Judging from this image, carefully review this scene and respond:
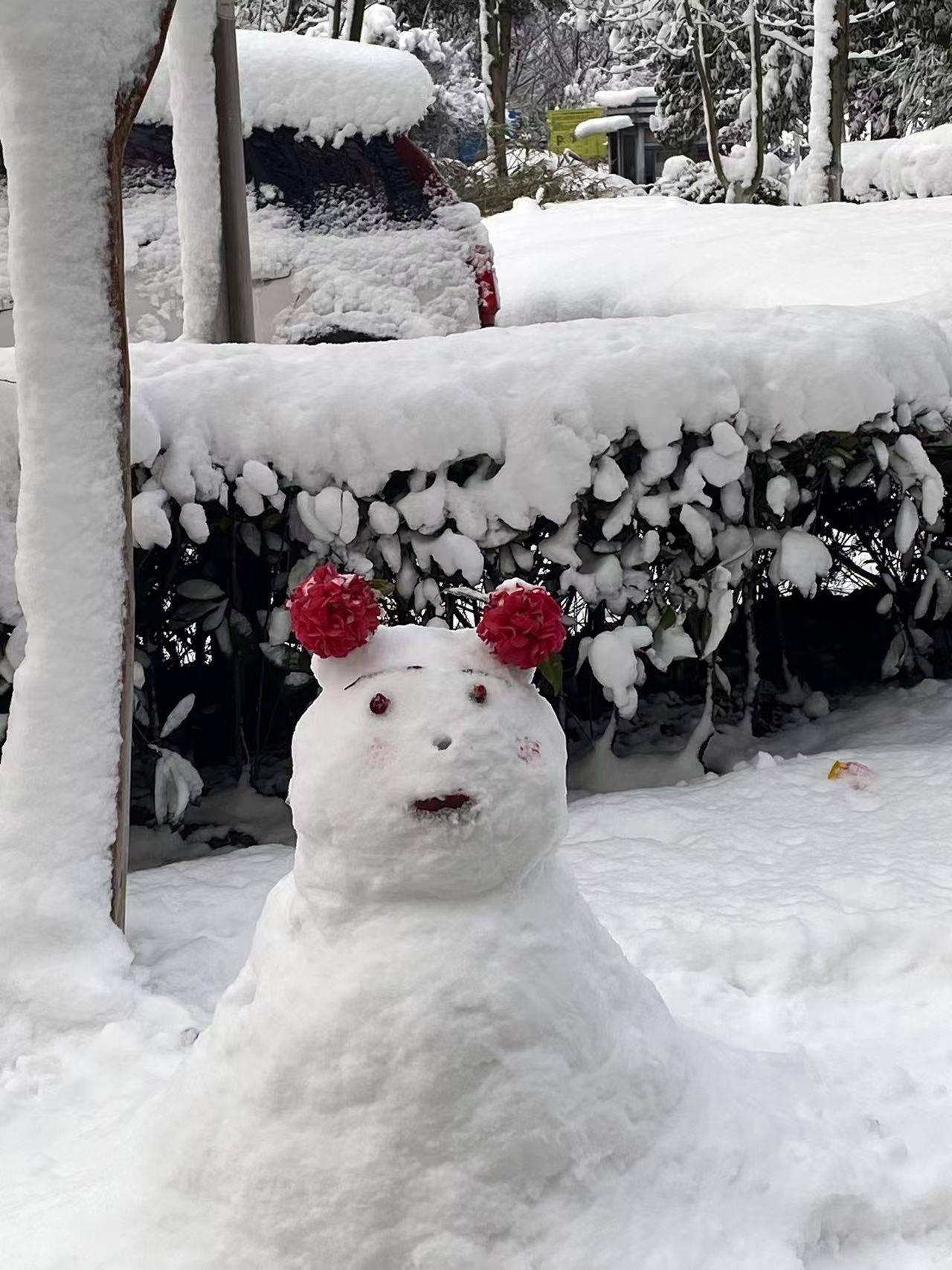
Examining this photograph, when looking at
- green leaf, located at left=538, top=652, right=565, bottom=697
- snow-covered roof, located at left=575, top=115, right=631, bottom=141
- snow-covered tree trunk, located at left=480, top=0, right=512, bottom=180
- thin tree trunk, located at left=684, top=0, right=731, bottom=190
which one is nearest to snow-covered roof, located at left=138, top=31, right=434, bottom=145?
green leaf, located at left=538, top=652, right=565, bottom=697

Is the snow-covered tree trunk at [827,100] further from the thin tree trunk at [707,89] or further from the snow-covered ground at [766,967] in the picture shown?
the snow-covered ground at [766,967]

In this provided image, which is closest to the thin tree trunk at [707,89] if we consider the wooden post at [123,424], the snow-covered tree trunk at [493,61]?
the snow-covered tree trunk at [493,61]

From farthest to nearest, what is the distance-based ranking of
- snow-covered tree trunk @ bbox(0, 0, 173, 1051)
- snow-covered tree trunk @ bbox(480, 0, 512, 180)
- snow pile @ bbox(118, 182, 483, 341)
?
snow-covered tree trunk @ bbox(480, 0, 512, 180) < snow pile @ bbox(118, 182, 483, 341) < snow-covered tree trunk @ bbox(0, 0, 173, 1051)

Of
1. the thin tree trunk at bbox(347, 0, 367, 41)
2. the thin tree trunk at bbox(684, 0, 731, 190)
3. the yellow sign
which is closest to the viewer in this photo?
the thin tree trunk at bbox(347, 0, 367, 41)

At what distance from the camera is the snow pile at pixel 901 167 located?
13.8 m

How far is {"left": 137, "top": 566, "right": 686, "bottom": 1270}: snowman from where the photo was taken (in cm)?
164

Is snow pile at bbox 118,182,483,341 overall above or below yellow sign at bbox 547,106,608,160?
below

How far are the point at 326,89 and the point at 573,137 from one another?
21.7m

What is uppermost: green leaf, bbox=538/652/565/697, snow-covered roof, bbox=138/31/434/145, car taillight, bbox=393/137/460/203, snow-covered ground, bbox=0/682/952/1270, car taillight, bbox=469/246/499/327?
snow-covered roof, bbox=138/31/434/145

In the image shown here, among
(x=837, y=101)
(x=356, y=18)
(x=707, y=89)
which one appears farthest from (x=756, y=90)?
(x=356, y=18)

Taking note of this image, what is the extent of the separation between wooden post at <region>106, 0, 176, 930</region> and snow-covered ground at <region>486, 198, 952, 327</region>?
8.25 feet

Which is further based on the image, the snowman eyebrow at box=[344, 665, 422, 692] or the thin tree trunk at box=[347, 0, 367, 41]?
the thin tree trunk at box=[347, 0, 367, 41]

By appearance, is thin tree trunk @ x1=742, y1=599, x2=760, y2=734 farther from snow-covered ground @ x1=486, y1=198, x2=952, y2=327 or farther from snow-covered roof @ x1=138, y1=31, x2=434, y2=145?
snow-covered roof @ x1=138, y1=31, x2=434, y2=145

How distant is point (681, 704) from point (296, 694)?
4.65ft
